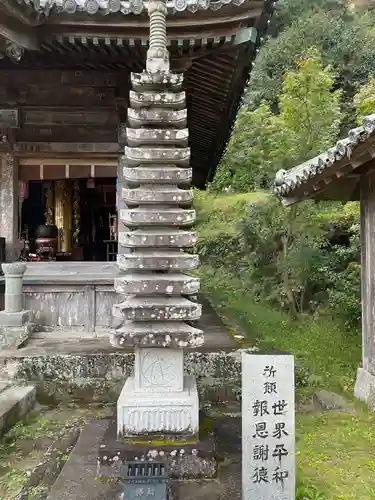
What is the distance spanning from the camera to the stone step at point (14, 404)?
5470mm

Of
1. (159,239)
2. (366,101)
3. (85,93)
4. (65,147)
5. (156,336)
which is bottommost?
(156,336)

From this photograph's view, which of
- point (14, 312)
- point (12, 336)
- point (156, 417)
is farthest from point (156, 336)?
point (14, 312)

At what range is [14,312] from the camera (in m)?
7.67

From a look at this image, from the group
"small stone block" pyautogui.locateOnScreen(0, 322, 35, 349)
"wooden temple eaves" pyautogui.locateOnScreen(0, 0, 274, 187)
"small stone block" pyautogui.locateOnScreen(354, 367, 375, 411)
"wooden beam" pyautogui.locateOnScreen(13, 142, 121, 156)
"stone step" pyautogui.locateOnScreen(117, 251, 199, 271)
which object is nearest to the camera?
"stone step" pyautogui.locateOnScreen(117, 251, 199, 271)

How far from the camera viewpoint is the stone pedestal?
738 cm

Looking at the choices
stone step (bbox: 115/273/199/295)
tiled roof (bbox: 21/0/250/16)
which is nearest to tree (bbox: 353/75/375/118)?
tiled roof (bbox: 21/0/250/16)

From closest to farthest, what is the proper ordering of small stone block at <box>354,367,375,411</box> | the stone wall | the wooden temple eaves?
small stone block at <box>354,367,375,411</box>
the wooden temple eaves
the stone wall

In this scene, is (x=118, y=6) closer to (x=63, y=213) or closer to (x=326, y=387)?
(x=63, y=213)

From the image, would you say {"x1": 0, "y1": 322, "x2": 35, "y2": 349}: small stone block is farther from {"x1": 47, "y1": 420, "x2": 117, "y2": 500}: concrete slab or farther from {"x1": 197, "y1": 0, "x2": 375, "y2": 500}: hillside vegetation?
{"x1": 197, "y1": 0, "x2": 375, "y2": 500}: hillside vegetation

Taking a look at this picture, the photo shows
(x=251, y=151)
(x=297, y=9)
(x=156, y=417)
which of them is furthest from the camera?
(x=297, y=9)

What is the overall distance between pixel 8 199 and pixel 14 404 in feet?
13.5

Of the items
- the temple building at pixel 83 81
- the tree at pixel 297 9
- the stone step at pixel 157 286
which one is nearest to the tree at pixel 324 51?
the tree at pixel 297 9

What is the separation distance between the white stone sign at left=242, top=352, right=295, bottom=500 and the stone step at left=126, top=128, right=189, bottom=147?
Answer: 2.27 m

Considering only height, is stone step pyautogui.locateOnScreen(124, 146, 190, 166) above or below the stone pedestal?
above
